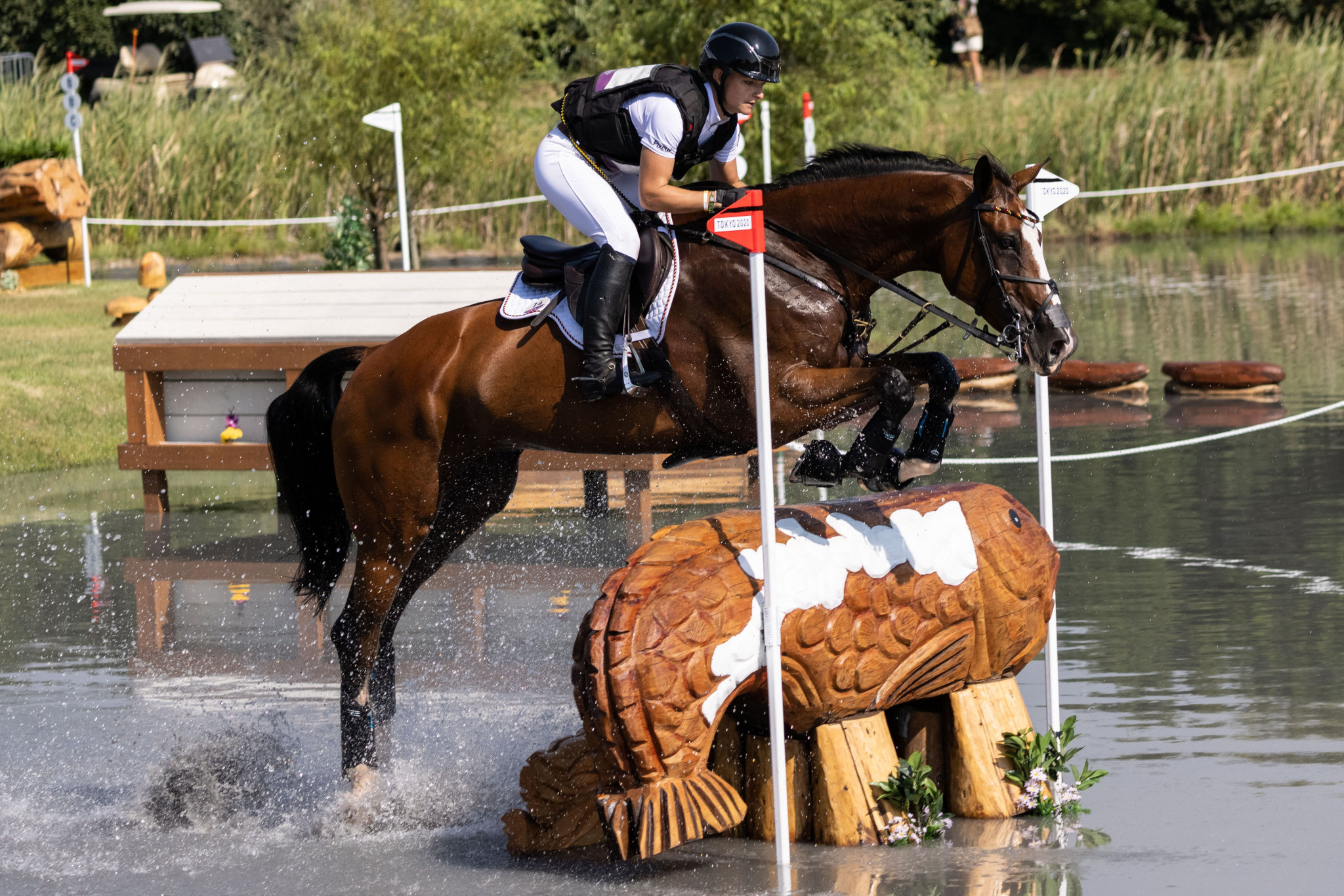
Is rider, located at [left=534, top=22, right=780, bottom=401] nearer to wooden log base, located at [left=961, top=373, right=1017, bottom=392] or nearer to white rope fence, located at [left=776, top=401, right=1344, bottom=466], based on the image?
white rope fence, located at [left=776, top=401, right=1344, bottom=466]

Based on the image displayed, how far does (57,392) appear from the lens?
11.9 meters

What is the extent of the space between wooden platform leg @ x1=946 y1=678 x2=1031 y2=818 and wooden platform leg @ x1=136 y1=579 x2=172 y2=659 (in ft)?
11.3

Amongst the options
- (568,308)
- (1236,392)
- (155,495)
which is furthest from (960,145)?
(568,308)

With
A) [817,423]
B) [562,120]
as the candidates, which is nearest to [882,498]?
[817,423]

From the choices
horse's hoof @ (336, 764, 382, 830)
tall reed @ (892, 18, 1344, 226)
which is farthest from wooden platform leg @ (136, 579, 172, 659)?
tall reed @ (892, 18, 1344, 226)

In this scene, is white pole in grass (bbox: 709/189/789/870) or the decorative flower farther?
the decorative flower

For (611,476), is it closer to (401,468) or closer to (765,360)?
(401,468)

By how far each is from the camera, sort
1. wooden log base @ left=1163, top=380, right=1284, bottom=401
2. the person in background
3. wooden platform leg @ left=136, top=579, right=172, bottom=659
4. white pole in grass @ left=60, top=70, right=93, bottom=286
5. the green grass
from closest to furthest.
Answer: wooden platform leg @ left=136, top=579, right=172, bottom=659, the green grass, wooden log base @ left=1163, top=380, right=1284, bottom=401, white pole in grass @ left=60, top=70, right=93, bottom=286, the person in background

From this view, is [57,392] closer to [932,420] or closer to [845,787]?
[932,420]

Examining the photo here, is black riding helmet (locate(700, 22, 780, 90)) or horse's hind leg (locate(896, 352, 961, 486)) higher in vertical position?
black riding helmet (locate(700, 22, 780, 90))

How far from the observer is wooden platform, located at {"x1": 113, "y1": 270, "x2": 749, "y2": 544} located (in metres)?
8.83

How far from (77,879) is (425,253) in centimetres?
1780

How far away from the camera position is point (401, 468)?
16.6 ft

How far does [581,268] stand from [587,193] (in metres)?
0.21
